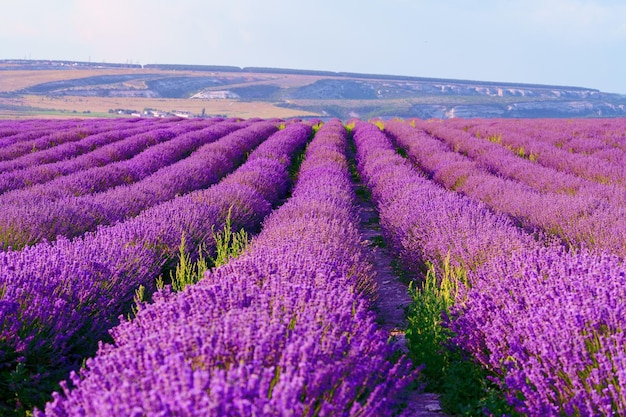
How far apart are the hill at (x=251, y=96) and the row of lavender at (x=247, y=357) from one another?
64706 millimetres

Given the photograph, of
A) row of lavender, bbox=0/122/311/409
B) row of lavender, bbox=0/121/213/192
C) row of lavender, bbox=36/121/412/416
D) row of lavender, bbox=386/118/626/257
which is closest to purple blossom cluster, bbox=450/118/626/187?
row of lavender, bbox=386/118/626/257

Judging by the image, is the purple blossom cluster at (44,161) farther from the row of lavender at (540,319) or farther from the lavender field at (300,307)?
the row of lavender at (540,319)

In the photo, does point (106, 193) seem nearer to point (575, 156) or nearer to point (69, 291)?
point (69, 291)

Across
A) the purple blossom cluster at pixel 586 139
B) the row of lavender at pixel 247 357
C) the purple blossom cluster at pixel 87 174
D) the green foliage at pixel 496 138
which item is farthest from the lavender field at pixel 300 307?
the green foliage at pixel 496 138

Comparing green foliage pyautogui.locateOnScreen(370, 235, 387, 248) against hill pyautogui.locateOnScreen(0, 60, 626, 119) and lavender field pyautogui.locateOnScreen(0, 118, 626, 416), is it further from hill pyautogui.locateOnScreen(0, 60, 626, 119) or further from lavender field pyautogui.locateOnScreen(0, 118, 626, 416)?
hill pyautogui.locateOnScreen(0, 60, 626, 119)

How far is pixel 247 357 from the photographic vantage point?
1.64 metres

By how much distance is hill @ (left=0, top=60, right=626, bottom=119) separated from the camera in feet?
256

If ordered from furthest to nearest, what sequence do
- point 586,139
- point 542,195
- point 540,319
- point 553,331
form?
1. point 586,139
2. point 542,195
3. point 540,319
4. point 553,331

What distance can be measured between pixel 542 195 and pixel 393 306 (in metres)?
2.71

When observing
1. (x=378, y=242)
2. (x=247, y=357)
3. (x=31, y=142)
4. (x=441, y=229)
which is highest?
(x=247, y=357)

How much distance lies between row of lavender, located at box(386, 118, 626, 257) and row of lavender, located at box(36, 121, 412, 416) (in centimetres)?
213

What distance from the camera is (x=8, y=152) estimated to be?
1074cm

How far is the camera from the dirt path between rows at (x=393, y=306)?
2553 millimetres

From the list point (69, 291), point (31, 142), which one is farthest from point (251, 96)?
point (69, 291)
